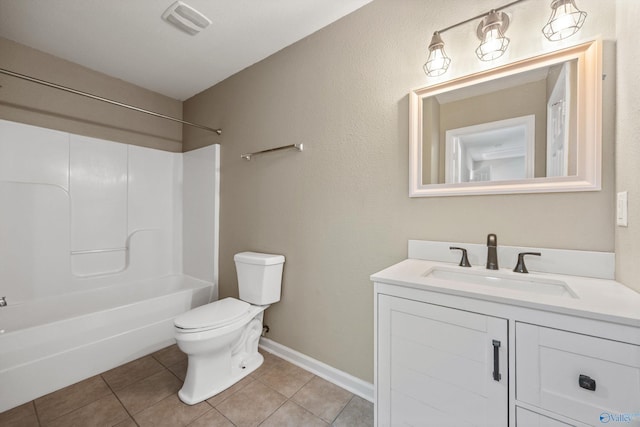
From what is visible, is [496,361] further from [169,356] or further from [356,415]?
[169,356]

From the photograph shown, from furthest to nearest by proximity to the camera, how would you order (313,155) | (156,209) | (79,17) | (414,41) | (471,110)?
(156,209), (313,155), (79,17), (414,41), (471,110)

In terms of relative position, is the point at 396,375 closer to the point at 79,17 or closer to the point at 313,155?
the point at 313,155

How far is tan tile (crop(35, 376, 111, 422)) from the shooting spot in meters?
1.46

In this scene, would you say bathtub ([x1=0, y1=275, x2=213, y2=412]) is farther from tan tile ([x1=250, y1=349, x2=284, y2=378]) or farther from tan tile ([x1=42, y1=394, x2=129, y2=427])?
tan tile ([x1=250, y1=349, x2=284, y2=378])

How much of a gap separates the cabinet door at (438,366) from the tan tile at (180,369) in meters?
1.42

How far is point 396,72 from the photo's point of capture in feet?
4.94

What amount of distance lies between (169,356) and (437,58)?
8.95 ft

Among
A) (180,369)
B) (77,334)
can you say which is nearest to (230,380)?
(180,369)

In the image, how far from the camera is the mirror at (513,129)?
3.47 feet

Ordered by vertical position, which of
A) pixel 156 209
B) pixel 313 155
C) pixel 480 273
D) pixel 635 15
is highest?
pixel 635 15

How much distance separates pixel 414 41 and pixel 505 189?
3.12 feet

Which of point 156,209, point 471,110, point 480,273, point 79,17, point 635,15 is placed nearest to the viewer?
point 635,15

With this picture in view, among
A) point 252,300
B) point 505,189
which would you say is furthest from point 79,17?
point 505,189

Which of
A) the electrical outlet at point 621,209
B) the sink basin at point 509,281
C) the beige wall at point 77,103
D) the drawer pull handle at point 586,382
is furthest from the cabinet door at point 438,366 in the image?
the beige wall at point 77,103
